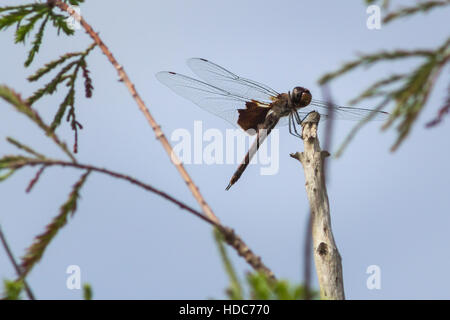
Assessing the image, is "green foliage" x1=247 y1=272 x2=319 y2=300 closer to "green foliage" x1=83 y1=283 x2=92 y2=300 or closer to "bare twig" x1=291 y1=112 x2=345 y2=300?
"green foliage" x1=83 y1=283 x2=92 y2=300

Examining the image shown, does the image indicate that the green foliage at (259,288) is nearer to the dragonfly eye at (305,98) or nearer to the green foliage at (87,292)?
the green foliage at (87,292)

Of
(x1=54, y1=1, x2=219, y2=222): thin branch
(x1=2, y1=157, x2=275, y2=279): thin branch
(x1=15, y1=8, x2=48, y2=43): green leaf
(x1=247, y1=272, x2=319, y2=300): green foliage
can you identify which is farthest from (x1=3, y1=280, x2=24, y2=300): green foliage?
(x1=15, y1=8, x2=48, y2=43): green leaf

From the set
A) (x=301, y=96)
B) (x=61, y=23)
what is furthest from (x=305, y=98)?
(x=61, y=23)

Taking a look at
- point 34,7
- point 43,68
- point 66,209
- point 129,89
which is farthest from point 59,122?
point 66,209

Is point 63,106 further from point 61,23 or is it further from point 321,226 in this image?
point 321,226
